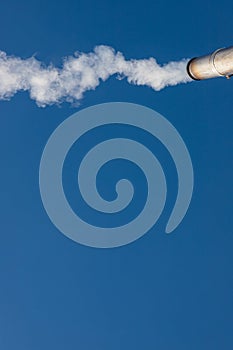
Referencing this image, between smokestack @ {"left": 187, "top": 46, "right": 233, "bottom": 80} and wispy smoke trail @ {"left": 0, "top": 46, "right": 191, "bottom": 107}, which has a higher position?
wispy smoke trail @ {"left": 0, "top": 46, "right": 191, "bottom": 107}

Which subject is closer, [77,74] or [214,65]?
[214,65]

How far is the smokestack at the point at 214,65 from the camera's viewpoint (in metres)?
4.64

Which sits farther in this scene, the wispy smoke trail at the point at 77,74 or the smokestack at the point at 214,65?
the wispy smoke trail at the point at 77,74

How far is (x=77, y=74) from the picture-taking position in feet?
21.1

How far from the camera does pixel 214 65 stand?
486cm

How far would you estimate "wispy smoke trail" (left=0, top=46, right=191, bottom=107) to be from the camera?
626cm

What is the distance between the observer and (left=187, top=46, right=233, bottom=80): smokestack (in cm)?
464

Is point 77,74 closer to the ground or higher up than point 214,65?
higher up

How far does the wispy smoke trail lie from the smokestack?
4.38 ft

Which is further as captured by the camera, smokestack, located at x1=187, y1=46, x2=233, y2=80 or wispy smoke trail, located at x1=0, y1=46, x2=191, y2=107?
wispy smoke trail, located at x1=0, y1=46, x2=191, y2=107

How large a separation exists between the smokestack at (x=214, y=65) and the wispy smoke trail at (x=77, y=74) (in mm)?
1335

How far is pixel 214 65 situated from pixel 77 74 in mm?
2262

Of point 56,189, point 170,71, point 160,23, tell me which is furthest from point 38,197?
point 160,23

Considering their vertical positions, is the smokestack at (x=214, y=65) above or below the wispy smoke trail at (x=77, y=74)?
below
